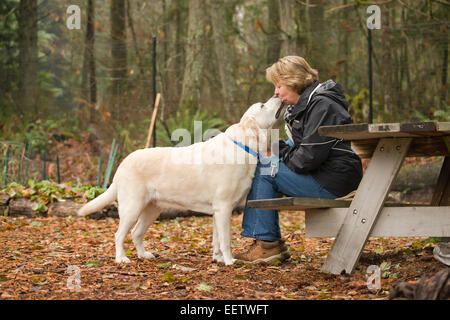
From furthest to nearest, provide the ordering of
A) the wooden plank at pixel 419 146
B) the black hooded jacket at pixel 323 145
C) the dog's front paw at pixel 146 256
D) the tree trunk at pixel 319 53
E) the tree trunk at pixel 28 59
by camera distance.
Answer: the tree trunk at pixel 28 59 < the tree trunk at pixel 319 53 < the dog's front paw at pixel 146 256 < the black hooded jacket at pixel 323 145 < the wooden plank at pixel 419 146

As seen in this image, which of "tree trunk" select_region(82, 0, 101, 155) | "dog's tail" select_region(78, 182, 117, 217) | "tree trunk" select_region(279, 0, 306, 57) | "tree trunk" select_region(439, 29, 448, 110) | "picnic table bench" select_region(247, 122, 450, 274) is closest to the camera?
"picnic table bench" select_region(247, 122, 450, 274)

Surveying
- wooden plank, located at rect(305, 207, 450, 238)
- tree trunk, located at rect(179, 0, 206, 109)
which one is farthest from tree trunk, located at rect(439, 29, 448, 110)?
wooden plank, located at rect(305, 207, 450, 238)

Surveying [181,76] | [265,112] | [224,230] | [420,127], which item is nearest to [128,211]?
[224,230]

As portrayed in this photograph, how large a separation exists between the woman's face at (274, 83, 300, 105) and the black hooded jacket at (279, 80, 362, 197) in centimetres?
23

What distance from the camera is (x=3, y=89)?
11844 mm

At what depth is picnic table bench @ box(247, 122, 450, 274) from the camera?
10.8 ft

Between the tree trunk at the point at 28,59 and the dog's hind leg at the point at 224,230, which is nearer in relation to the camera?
the dog's hind leg at the point at 224,230

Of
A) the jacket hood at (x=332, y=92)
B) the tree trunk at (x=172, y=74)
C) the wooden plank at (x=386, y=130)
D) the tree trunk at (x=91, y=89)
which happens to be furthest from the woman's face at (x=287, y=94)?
the tree trunk at (x=91, y=89)

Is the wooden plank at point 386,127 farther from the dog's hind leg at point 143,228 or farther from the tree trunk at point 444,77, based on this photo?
the tree trunk at point 444,77

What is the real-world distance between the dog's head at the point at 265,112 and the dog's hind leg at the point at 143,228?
49.5 inches

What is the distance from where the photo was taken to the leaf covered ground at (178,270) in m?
3.12

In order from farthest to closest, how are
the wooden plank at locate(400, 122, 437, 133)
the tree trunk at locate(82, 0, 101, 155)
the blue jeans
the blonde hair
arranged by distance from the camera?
the tree trunk at locate(82, 0, 101, 155), the blonde hair, the blue jeans, the wooden plank at locate(400, 122, 437, 133)

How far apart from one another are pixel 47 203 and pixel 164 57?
13.3 ft

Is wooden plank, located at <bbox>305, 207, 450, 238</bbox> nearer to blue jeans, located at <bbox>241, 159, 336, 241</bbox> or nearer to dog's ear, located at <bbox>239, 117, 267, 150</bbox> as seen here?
blue jeans, located at <bbox>241, 159, 336, 241</bbox>
